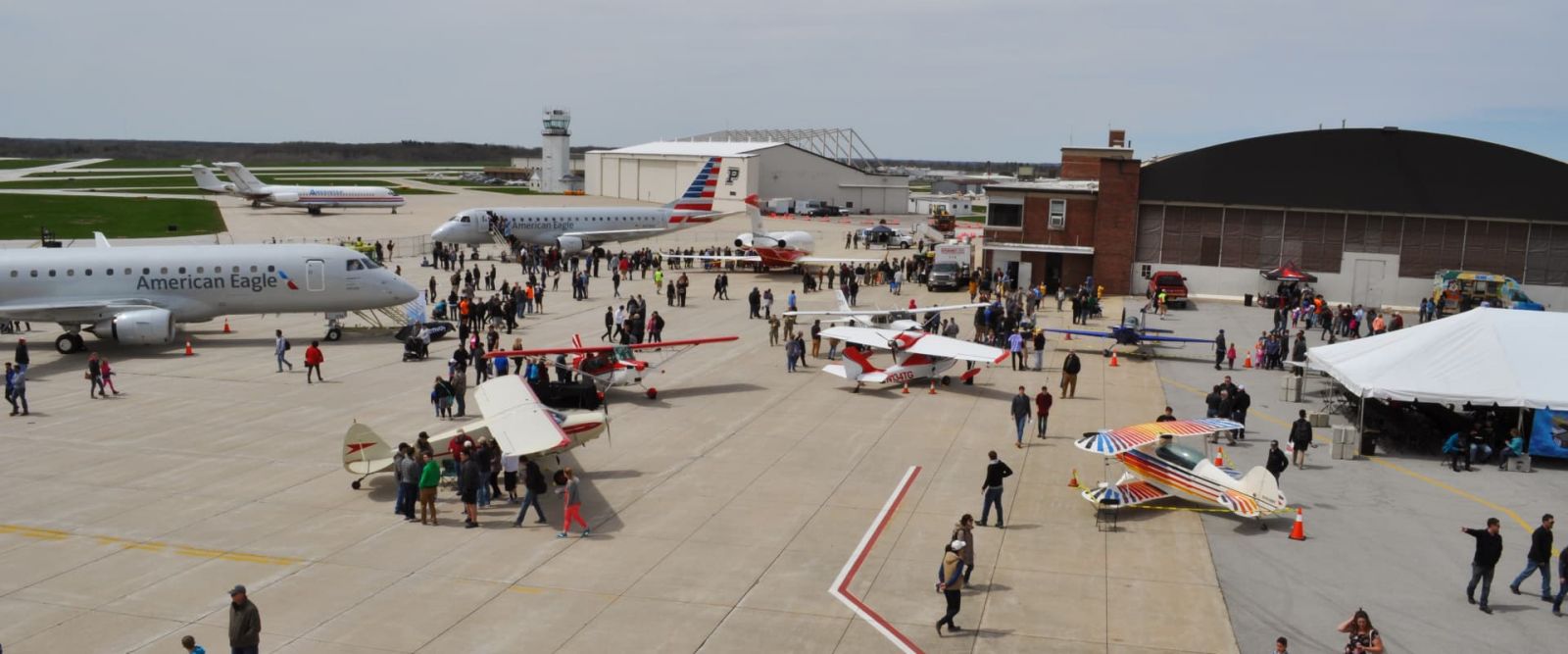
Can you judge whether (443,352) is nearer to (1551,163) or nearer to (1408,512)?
(1408,512)

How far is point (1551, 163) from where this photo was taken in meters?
45.0

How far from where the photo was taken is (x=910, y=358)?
28.8 meters

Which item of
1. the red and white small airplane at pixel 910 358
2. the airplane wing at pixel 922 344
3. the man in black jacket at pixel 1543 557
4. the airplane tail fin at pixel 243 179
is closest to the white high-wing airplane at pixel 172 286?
the airplane wing at pixel 922 344

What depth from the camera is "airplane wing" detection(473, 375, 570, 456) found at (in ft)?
57.3

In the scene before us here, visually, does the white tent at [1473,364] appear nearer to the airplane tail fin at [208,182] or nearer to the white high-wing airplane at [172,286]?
the white high-wing airplane at [172,286]

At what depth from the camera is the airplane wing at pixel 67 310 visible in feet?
104

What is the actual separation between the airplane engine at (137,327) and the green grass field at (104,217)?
46.1 metres

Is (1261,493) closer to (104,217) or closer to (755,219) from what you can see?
(755,219)

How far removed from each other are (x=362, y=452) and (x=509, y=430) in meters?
3.06

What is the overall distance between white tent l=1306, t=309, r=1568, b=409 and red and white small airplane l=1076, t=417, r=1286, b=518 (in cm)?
589

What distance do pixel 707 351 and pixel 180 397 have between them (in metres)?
14.6

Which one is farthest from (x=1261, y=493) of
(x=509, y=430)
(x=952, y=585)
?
(x=509, y=430)

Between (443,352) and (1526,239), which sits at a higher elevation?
(1526,239)

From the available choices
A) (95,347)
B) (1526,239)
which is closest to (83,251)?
(95,347)
